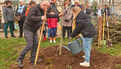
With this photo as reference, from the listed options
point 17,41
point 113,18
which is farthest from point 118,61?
point 17,41

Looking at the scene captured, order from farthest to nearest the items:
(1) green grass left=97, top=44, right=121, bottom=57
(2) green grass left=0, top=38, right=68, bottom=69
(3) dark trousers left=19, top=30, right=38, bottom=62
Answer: (1) green grass left=97, top=44, right=121, bottom=57
(2) green grass left=0, top=38, right=68, bottom=69
(3) dark trousers left=19, top=30, right=38, bottom=62

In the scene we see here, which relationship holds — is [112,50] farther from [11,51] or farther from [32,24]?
[11,51]

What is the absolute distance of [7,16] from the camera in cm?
865

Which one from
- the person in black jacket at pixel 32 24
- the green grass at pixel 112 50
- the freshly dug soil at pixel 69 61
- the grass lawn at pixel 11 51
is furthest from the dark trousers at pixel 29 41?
the green grass at pixel 112 50

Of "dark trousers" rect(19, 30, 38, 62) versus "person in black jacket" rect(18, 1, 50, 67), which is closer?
"person in black jacket" rect(18, 1, 50, 67)

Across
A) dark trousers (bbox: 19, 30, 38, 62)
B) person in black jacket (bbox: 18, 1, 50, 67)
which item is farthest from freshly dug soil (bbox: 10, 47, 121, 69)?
person in black jacket (bbox: 18, 1, 50, 67)

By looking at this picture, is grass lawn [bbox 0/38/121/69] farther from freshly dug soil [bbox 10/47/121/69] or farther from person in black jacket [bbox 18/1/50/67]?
person in black jacket [bbox 18/1/50/67]

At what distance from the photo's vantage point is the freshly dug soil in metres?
4.73

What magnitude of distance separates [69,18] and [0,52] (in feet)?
11.7

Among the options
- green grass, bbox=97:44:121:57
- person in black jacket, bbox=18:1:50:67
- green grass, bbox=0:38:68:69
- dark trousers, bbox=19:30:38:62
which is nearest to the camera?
person in black jacket, bbox=18:1:50:67

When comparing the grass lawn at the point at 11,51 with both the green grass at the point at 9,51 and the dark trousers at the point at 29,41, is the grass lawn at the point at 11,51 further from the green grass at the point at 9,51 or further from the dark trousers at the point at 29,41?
the dark trousers at the point at 29,41

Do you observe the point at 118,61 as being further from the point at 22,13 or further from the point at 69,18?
the point at 22,13

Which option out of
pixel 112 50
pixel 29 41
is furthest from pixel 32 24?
pixel 112 50

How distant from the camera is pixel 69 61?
509cm
